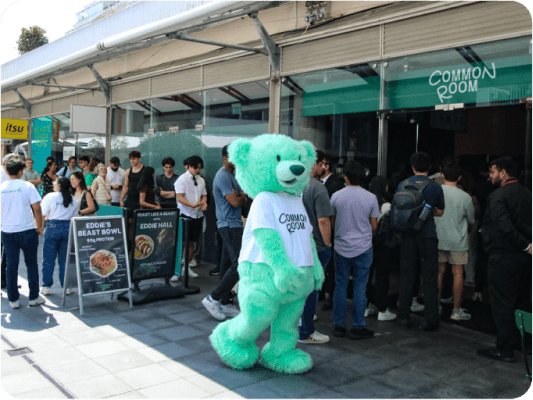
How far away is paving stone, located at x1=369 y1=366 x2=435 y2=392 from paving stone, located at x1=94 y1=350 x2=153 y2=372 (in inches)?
82.3

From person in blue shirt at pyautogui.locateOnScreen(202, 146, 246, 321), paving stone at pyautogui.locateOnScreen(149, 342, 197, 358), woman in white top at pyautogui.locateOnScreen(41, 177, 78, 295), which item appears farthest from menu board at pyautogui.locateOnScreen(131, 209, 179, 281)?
paving stone at pyautogui.locateOnScreen(149, 342, 197, 358)

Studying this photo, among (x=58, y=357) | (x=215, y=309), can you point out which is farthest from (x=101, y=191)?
(x=58, y=357)

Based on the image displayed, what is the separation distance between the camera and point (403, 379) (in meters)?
4.36

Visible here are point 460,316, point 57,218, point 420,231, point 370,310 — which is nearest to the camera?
point 420,231

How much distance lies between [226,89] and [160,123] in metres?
2.39

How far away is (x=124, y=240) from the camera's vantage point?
21.5 feet

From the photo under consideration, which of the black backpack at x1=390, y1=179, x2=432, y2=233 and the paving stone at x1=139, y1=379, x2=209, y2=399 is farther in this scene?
the black backpack at x1=390, y1=179, x2=432, y2=233

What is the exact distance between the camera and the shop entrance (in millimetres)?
6234

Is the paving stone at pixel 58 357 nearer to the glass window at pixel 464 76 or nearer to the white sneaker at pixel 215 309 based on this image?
the white sneaker at pixel 215 309

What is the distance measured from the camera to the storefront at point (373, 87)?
5.74 metres

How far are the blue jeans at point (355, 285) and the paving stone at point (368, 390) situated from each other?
1.21m

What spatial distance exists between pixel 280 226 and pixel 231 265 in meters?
2.00

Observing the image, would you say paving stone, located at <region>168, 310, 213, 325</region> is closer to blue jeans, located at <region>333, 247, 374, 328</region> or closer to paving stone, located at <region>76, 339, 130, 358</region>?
paving stone, located at <region>76, 339, 130, 358</region>

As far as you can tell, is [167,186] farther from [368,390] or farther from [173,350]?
[368,390]
